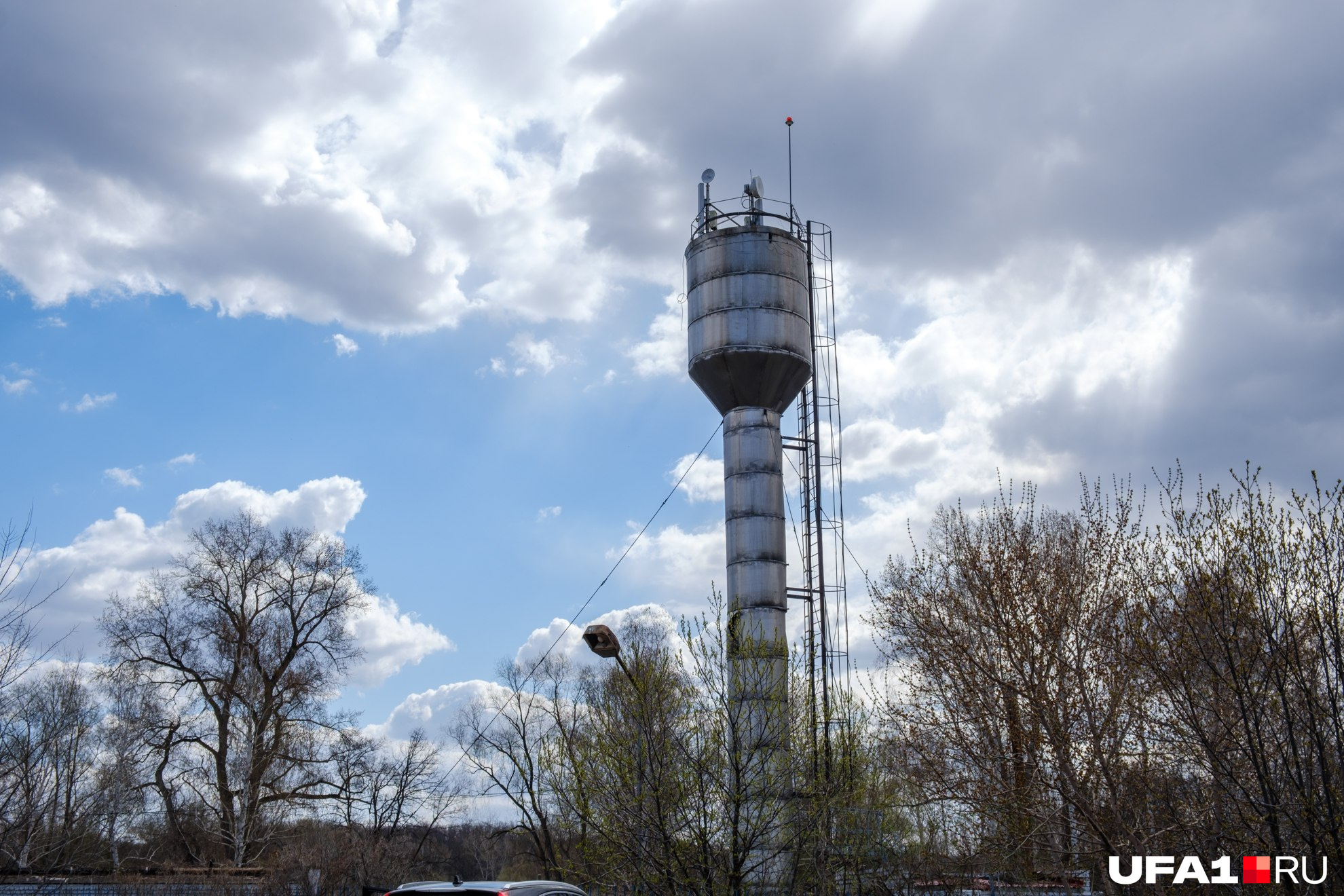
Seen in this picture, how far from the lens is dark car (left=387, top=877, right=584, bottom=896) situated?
8.91 meters

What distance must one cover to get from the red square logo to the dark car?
Answer: 9130mm

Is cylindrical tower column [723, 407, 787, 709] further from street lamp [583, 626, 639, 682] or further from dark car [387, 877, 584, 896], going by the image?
dark car [387, 877, 584, 896]

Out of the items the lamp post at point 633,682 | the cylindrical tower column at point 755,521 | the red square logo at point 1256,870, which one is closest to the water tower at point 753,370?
the cylindrical tower column at point 755,521

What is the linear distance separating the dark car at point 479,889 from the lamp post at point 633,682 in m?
4.92

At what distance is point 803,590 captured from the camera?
2711 centimetres

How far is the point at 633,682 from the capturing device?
15164mm

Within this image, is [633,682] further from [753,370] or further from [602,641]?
[753,370]

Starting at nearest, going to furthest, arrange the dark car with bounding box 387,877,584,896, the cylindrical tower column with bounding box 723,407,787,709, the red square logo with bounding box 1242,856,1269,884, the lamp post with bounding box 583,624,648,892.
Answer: the dark car with bounding box 387,877,584,896 < the red square logo with bounding box 1242,856,1269,884 < the lamp post with bounding box 583,624,648,892 < the cylindrical tower column with bounding box 723,407,787,709

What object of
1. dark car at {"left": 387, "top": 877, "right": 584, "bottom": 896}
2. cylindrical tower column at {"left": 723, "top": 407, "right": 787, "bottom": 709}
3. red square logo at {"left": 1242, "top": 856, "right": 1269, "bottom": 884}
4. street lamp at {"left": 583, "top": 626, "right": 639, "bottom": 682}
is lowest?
red square logo at {"left": 1242, "top": 856, "right": 1269, "bottom": 884}

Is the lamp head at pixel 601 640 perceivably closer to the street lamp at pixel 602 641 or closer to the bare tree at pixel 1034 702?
the street lamp at pixel 602 641

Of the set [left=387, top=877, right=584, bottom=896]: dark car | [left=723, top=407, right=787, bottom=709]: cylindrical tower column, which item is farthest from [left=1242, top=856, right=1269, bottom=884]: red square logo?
[left=723, top=407, right=787, bottom=709]: cylindrical tower column

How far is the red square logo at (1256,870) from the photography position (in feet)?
44.5

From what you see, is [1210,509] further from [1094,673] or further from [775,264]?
[775,264]

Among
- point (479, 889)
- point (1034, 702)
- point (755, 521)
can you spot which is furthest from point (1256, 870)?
point (755, 521)
